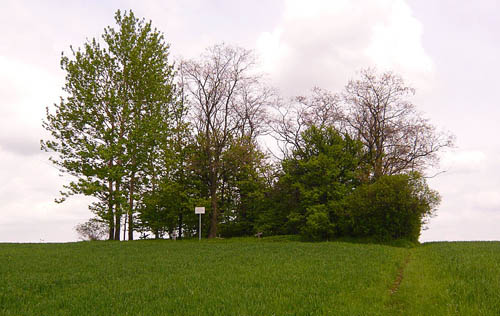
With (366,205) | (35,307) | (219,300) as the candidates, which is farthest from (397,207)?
(35,307)

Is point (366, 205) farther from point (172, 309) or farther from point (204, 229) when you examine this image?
point (172, 309)

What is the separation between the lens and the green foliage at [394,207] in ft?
106

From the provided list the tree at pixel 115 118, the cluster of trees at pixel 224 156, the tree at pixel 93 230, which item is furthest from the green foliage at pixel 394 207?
the tree at pixel 93 230

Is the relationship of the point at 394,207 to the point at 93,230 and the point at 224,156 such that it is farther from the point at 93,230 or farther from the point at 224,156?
the point at 93,230

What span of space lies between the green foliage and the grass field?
569 inches

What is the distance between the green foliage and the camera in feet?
106

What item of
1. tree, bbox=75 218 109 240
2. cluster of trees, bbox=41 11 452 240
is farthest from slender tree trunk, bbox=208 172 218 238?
tree, bbox=75 218 109 240

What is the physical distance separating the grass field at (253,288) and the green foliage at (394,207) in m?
14.4

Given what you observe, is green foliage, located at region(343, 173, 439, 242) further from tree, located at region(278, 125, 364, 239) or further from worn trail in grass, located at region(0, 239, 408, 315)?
worn trail in grass, located at region(0, 239, 408, 315)

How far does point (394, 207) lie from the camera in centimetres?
3219

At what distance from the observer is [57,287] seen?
12.3 m

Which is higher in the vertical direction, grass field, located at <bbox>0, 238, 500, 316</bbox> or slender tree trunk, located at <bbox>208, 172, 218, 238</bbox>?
slender tree trunk, located at <bbox>208, 172, 218, 238</bbox>

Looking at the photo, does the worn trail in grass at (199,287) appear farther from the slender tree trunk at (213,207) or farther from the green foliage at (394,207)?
the slender tree trunk at (213,207)

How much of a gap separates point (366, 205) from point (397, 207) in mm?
2550
